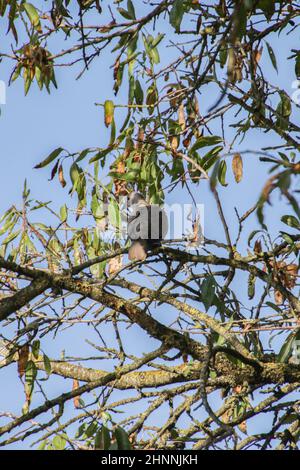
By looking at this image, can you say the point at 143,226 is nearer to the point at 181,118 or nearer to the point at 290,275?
the point at 181,118

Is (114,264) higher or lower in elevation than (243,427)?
higher

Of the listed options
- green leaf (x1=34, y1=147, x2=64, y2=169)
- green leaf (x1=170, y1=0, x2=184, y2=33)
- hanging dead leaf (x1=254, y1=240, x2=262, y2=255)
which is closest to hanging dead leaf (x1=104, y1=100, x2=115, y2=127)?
green leaf (x1=34, y1=147, x2=64, y2=169)

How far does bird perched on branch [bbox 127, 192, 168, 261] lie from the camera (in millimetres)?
3922

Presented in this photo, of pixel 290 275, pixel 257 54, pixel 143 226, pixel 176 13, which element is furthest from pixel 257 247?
pixel 176 13

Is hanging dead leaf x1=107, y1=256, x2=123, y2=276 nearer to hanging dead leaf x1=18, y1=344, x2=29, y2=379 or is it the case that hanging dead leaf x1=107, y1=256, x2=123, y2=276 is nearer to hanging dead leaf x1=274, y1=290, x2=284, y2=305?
hanging dead leaf x1=18, y1=344, x2=29, y2=379

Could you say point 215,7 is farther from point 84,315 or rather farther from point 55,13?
point 84,315

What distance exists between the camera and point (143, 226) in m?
4.12

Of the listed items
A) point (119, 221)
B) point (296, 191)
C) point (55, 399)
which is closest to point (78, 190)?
point (119, 221)

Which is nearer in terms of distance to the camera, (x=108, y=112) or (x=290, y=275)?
(x=108, y=112)

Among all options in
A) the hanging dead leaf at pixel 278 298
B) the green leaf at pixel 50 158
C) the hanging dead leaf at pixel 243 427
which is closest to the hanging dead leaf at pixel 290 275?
the hanging dead leaf at pixel 278 298

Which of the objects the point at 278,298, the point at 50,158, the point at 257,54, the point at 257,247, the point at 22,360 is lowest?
the point at 22,360

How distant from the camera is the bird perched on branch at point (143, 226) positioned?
154 inches

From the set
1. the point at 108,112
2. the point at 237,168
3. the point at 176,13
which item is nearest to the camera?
the point at 176,13
